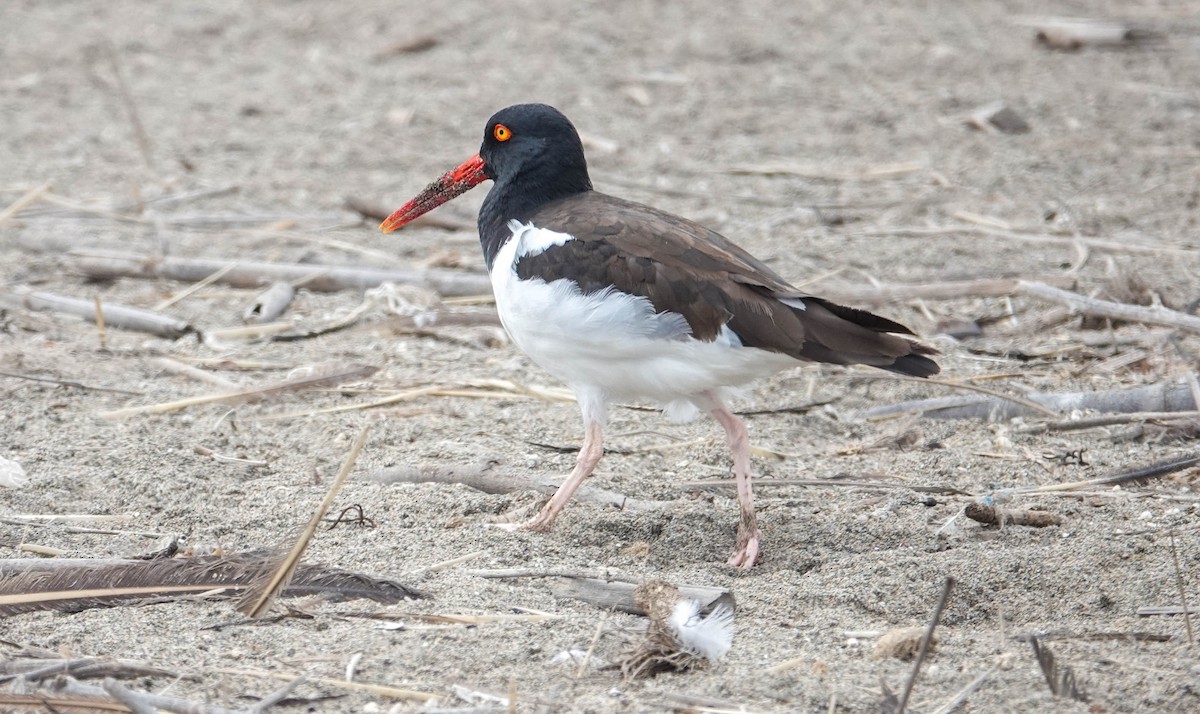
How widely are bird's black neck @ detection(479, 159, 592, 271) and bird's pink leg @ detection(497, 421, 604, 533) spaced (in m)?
0.74

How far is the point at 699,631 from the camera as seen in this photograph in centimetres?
359

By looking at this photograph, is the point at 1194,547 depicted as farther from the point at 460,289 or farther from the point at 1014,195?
the point at 1014,195

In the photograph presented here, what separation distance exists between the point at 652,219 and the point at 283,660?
6.58ft

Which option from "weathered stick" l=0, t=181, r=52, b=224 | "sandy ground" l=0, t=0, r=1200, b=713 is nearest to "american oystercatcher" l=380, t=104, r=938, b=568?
"sandy ground" l=0, t=0, r=1200, b=713

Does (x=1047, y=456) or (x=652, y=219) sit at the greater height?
(x=652, y=219)

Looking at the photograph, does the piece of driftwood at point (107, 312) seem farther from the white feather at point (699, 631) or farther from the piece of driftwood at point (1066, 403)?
the white feather at point (699, 631)

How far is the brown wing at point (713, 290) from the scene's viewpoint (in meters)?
4.45

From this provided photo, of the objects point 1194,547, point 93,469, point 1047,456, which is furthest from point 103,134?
point 1194,547

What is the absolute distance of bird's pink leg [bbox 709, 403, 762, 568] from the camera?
454cm

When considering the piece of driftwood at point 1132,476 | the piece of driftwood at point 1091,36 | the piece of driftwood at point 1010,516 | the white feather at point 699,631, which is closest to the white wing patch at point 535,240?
the white feather at point 699,631

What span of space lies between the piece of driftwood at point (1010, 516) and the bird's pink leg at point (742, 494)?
0.72 metres

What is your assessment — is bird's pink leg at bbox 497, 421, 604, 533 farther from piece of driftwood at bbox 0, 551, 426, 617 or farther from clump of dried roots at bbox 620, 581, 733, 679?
→ clump of dried roots at bbox 620, 581, 733, 679

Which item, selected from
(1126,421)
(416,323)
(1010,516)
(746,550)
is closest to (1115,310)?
(1126,421)

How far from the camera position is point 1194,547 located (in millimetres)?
4242
